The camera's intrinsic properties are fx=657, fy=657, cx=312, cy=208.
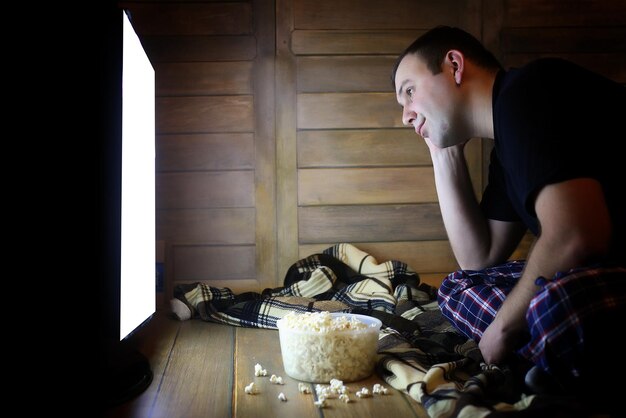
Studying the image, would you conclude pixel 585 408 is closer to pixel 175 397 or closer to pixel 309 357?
pixel 309 357

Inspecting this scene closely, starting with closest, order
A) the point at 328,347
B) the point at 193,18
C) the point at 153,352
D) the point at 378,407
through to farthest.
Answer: the point at 378,407, the point at 328,347, the point at 153,352, the point at 193,18

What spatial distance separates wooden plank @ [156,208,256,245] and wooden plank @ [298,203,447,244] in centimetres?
24

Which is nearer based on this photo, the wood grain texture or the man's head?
the man's head

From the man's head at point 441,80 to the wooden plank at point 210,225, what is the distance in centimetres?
128

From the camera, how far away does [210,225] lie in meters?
2.87

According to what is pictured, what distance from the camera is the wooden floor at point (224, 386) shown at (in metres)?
1.35

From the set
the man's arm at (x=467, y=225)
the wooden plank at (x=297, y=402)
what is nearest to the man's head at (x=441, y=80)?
the man's arm at (x=467, y=225)

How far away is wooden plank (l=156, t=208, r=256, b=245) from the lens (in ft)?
9.34

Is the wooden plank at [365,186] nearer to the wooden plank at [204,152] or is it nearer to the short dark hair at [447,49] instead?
the wooden plank at [204,152]

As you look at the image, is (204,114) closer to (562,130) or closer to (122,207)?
(122,207)

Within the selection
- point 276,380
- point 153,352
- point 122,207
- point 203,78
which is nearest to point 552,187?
point 276,380

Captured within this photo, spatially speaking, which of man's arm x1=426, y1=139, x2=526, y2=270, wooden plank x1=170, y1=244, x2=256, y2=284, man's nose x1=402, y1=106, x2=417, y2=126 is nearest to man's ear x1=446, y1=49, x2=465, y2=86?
man's nose x1=402, y1=106, x2=417, y2=126

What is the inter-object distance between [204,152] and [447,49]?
143cm

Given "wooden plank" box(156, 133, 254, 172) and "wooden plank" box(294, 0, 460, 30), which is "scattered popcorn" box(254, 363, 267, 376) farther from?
"wooden plank" box(294, 0, 460, 30)
